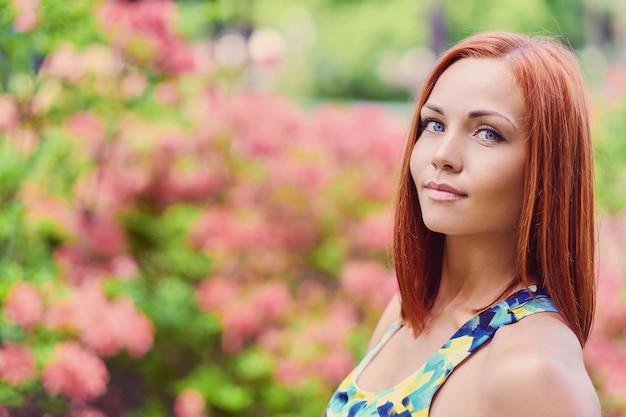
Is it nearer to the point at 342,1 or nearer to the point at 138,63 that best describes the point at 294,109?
the point at 138,63

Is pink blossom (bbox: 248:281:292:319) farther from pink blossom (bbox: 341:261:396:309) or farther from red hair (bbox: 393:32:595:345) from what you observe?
red hair (bbox: 393:32:595:345)

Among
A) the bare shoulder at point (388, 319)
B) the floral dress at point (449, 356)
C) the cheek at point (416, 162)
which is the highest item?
the cheek at point (416, 162)

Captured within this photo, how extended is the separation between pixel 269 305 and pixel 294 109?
47.8 inches

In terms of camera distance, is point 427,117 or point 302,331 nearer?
point 427,117

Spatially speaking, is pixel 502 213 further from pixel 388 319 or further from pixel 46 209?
pixel 46 209

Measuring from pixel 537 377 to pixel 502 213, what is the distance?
292mm

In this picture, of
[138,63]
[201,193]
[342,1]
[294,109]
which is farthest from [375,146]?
[342,1]

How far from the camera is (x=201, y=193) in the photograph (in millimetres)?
4156

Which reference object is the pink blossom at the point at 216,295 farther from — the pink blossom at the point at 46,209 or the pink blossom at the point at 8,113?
the pink blossom at the point at 8,113

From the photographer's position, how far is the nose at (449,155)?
1.38 metres

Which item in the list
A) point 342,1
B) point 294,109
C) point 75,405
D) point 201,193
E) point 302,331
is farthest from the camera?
point 342,1

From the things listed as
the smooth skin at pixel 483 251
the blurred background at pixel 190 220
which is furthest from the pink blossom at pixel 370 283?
the smooth skin at pixel 483 251

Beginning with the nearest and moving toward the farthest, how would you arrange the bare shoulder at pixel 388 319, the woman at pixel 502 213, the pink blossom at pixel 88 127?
1. the woman at pixel 502 213
2. the bare shoulder at pixel 388 319
3. the pink blossom at pixel 88 127

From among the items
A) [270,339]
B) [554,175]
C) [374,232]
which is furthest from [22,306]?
[554,175]
